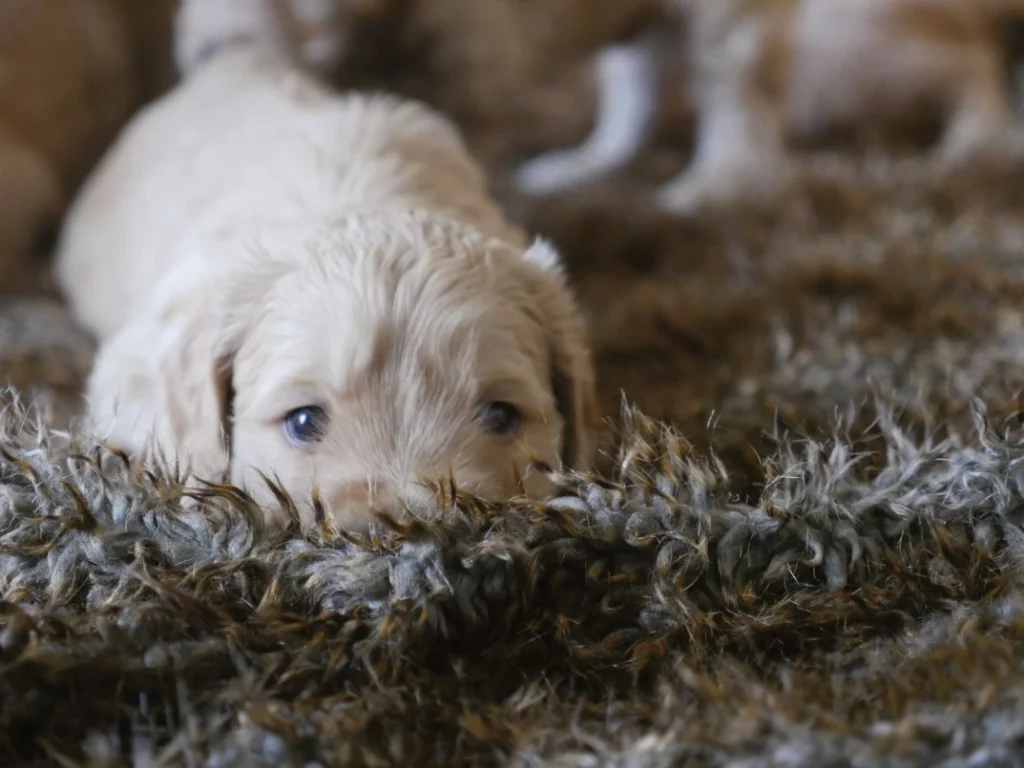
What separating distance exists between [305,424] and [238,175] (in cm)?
79

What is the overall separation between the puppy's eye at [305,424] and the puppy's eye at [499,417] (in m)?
0.20

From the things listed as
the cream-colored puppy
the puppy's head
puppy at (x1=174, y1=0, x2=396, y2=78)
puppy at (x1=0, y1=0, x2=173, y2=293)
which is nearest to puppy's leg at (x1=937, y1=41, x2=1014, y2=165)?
puppy at (x1=174, y1=0, x2=396, y2=78)

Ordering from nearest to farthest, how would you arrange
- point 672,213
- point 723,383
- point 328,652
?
point 328,652, point 723,383, point 672,213

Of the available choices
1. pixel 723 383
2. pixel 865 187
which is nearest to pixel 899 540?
pixel 723 383

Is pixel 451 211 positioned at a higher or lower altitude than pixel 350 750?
higher

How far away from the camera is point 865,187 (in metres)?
2.66

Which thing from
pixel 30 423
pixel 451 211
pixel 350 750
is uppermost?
pixel 451 211

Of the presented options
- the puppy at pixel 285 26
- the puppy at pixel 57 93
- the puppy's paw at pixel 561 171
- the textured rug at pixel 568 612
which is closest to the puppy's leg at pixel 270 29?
the puppy at pixel 285 26

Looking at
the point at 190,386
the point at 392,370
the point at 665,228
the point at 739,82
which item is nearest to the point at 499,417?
the point at 392,370

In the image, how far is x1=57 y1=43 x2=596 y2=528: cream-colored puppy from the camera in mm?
1285

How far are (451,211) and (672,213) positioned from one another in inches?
35.7

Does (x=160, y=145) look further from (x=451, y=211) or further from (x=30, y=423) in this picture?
(x=30, y=423)

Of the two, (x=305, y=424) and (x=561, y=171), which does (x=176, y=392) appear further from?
(x=561, y=171)

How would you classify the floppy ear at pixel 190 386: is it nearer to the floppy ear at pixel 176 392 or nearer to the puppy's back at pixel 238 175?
the floppy ear at pixel 176 392
